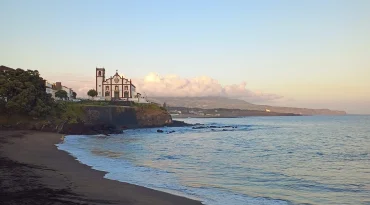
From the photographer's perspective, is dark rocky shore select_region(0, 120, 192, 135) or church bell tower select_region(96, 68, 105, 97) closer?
dark rocky shore select_region(0, 120, 192, 135)

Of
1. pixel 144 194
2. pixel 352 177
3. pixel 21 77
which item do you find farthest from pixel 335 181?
pixel 21 77

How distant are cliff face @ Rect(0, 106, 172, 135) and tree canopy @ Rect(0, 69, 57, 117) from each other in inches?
74.5

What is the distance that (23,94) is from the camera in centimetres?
5522

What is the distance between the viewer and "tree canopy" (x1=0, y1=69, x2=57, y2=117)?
178ft

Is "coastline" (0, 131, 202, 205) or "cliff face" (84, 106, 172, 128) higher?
"cliff face" (84, 106, 172, 128)

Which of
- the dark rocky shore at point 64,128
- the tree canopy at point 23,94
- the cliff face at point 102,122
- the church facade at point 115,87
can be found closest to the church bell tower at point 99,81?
the church facade at point 115,87

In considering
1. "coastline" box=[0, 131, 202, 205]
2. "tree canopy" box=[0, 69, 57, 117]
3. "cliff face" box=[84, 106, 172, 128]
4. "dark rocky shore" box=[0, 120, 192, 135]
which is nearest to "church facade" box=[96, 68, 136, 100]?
"cliff face" box=[84, 106, 172, 128]

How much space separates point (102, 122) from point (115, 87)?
31.5 metres

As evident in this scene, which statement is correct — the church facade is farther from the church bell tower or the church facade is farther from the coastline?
the coastline

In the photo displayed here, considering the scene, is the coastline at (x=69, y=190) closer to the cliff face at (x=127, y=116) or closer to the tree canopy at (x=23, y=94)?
the tree canopy at (x=23, y=94)

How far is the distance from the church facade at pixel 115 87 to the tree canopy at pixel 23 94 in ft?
174

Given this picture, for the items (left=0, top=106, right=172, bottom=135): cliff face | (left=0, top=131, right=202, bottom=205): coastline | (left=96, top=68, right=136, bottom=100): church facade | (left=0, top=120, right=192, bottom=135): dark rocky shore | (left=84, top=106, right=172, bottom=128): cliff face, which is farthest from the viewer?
(left=96, top=68, right=136, bottom=100): church facade

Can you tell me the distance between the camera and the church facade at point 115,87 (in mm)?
114812

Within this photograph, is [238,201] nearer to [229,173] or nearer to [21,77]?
[229,173]
